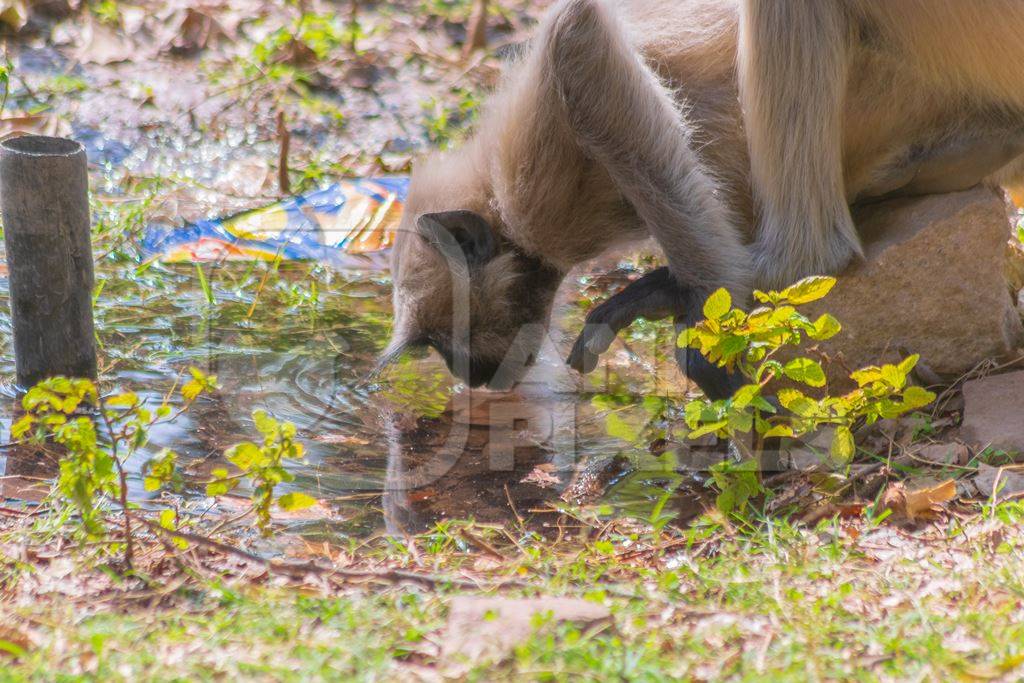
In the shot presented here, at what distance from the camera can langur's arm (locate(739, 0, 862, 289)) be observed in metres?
3.57

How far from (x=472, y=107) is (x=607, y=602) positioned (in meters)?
4.96

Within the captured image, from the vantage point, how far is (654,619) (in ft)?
8.63

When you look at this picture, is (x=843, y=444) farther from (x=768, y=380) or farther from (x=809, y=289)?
(x=809, y=289)

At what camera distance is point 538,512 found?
3662 mm

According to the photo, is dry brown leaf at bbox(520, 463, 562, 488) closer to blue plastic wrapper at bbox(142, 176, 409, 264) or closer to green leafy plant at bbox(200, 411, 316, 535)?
green leafy plant at bbox(200, 411, 316, 535)

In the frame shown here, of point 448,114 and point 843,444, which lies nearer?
point 843,444

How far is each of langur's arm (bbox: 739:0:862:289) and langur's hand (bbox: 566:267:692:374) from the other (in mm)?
278

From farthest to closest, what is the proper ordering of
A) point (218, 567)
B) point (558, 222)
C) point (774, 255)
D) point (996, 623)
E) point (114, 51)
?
point (114, 51) → point (558, 222) → point (774, 255) → point (218, 567) → point (996, 623)

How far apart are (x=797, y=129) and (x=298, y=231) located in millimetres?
3043

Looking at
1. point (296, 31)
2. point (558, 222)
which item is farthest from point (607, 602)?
point (296, 31)

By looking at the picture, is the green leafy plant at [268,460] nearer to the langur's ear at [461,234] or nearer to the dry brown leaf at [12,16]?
the langur's ear at [461,234]

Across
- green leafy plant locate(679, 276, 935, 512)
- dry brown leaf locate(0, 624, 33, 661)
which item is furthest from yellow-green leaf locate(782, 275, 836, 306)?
dry brown leaf locate(0, 624, 33, 661)

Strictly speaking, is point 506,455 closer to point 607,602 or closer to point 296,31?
point 607,602

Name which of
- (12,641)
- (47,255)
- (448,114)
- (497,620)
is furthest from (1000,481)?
(448,114)
